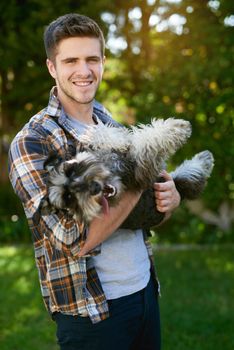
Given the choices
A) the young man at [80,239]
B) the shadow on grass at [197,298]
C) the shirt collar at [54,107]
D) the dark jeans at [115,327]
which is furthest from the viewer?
the shadow on grass at [197,298]

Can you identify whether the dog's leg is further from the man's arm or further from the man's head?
the man's arm

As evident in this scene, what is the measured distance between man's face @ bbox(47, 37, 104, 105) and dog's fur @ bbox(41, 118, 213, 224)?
0.67ft

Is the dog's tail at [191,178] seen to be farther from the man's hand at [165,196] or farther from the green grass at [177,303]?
the green grass at [177,303]

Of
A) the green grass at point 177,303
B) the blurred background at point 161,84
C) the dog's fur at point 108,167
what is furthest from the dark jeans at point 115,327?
the blurred background at point 161,84

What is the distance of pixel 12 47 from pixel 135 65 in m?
2.89

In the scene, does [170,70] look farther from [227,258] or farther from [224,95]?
[227,258]

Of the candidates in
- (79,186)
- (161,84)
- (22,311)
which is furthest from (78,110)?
(161,84)

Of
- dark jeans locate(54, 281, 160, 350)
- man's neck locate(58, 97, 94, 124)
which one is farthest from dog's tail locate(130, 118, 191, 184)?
dark jeans locate(54, 281, 160, 350)

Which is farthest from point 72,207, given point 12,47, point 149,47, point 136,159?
point 149,47

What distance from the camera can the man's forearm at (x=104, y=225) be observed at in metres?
2.30

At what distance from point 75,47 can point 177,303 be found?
438 centimetres

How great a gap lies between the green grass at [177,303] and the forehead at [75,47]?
3408mm

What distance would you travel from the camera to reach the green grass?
540 cm

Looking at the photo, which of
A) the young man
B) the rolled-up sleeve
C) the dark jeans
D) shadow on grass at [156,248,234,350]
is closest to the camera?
the rolled-up sleeve
